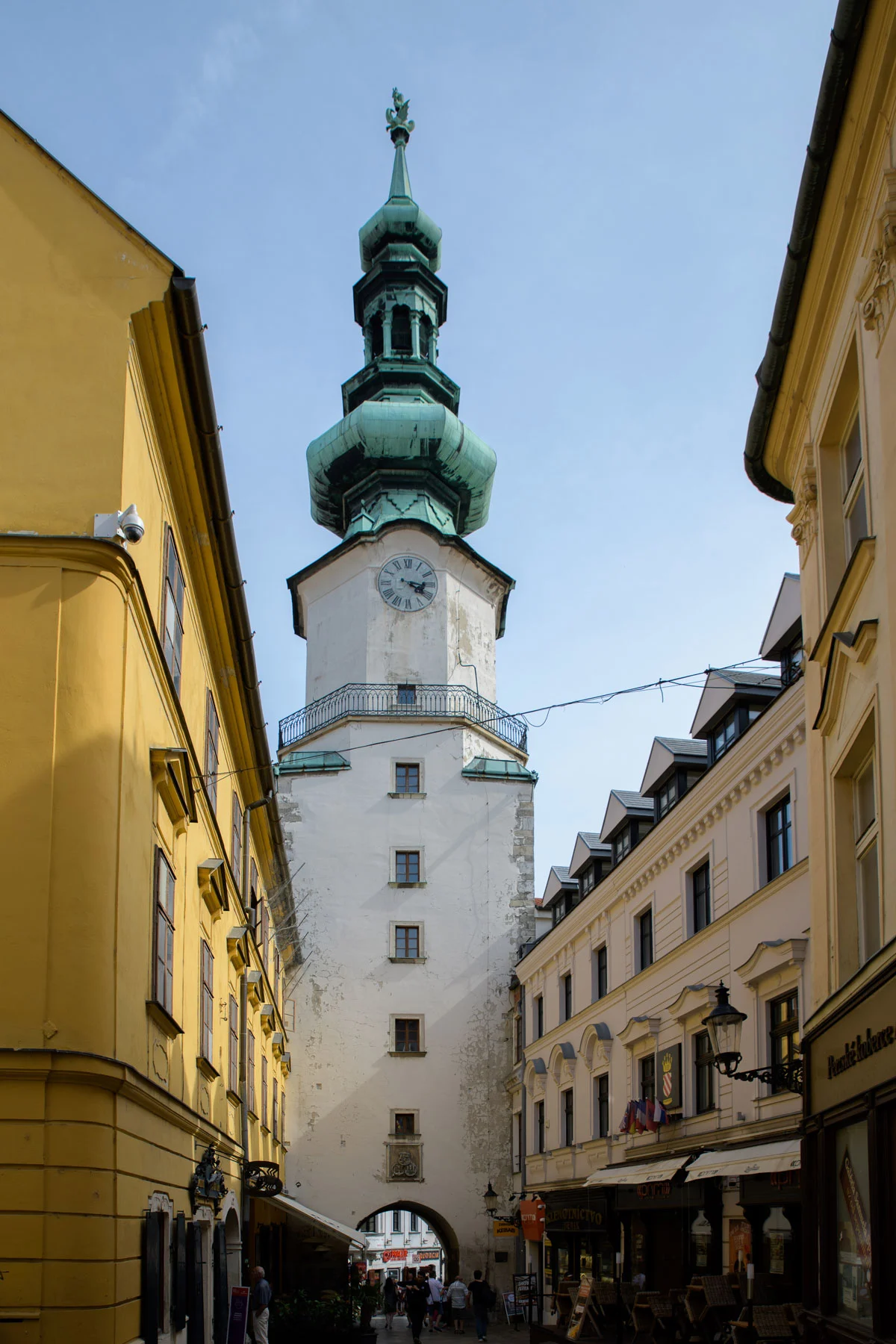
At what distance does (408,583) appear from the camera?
43.6 m

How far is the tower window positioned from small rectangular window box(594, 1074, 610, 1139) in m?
28.2

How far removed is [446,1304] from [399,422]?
25357 millimetres

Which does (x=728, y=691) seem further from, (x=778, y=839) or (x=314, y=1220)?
(x=314, y=1220)

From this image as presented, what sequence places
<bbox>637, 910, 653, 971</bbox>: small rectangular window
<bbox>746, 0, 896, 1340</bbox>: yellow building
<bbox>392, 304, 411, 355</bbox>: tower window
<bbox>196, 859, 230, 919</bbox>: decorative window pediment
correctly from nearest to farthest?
<bbox>746, 0, 896, 1340</bbox>: yellow building
<bbox>196, 859, 230, 919</bbox>: decorative window pediment
<bbox>637, 910, 653, 971</bbox>: small rectangular window
<bbox>392, 304, 411, 355</bbox>: tower window

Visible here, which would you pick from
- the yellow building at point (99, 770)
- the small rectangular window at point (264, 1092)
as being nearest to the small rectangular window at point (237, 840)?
the yellow building at point (99, 770)

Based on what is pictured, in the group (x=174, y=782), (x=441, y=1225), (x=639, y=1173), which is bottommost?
(x=441, y=1225)

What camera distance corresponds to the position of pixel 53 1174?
372 inches

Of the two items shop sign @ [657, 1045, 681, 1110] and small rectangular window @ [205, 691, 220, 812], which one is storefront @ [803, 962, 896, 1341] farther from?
shop sign @ [657, 1045, 681, 1110]

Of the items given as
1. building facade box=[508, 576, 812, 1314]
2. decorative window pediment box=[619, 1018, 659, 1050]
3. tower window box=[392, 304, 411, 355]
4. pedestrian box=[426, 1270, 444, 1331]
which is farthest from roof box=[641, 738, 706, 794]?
tower window box=[392, 304, 411, 355]

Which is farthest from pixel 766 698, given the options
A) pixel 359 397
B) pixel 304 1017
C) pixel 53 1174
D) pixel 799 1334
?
pixel 359 397

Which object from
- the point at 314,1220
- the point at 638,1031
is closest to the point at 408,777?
the point at 314,1220

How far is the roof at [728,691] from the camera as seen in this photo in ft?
69.7

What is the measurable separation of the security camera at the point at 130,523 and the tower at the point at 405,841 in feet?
97.1

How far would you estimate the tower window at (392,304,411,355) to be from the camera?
163 ft
